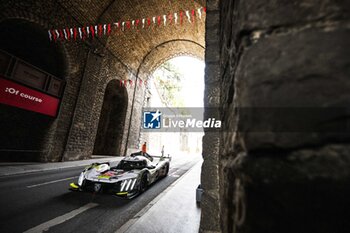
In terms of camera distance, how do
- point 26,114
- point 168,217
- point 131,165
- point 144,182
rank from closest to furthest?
point 168,217 < point 144,182 < point 131,165 < point 26,114

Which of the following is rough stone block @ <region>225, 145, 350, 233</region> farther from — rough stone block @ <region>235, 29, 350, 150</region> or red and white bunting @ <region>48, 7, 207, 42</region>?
red and white bunting @ <region>48, 7, 207, 42</region>

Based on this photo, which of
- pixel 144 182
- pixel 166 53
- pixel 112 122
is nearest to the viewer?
pixel 144 182

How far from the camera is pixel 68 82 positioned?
25.6 feet

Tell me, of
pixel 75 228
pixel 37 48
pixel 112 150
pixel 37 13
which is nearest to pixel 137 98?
pixel 112 150

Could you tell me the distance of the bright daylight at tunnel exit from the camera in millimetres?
430

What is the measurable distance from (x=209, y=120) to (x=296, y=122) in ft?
5.41

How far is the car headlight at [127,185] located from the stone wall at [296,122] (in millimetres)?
3331

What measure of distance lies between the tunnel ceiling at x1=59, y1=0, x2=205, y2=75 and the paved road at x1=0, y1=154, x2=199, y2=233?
25.9 ft

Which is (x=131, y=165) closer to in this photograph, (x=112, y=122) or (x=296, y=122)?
(x=296, y=122)

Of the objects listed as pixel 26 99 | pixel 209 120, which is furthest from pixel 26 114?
pixel 209 120

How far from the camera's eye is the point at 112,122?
12.5 metres

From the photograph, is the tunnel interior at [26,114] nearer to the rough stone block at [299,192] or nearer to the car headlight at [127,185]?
the car headlight at [127,185]

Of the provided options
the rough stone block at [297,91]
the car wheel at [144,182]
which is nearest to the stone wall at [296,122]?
the rough stone block at [297,91]

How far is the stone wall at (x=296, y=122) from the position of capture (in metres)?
0.41
